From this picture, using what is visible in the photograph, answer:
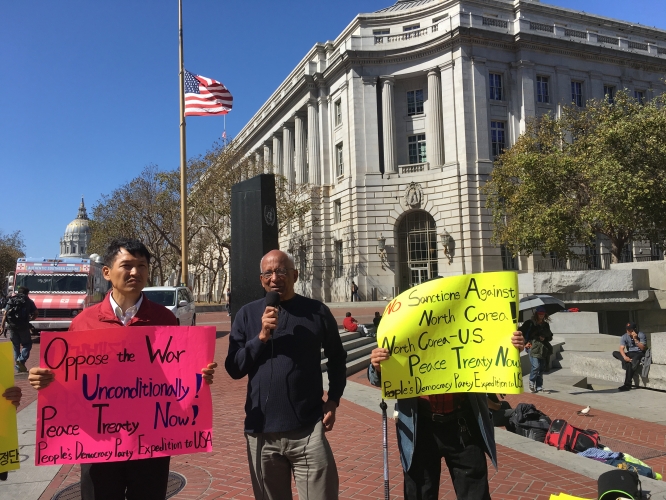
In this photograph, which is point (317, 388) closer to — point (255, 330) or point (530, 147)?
point (255, 330)

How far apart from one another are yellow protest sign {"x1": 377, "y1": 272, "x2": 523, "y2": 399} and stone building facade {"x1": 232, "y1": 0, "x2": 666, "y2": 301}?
117 ft

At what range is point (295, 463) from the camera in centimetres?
340

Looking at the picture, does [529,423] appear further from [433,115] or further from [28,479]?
[433,115]

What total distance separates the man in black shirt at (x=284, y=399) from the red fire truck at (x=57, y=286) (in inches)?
713

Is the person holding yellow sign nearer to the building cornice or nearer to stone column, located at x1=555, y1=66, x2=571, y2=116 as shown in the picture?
the building cornice

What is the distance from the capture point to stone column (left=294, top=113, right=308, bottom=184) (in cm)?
5203

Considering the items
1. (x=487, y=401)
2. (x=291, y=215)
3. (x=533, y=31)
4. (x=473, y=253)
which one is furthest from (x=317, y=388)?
(x=533, y=31)

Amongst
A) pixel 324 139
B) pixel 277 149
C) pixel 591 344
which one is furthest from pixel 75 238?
pixel 591 344

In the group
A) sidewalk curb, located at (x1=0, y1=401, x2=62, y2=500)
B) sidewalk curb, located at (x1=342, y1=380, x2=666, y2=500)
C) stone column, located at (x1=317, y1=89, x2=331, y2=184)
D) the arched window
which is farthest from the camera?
stone column, located at (x1=317, y1=89, x2=331, y2=184)

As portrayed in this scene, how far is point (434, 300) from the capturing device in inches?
155

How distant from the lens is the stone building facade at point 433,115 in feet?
131

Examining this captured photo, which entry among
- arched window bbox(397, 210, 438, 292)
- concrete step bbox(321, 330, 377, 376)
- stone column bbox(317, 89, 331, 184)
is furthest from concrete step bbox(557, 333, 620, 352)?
stone column bbox(317, 89, 331, 184)

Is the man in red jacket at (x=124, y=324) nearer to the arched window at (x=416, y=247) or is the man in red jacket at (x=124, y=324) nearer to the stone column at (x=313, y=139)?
the arched window at (x=416, y=247)

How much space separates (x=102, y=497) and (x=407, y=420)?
194cm
